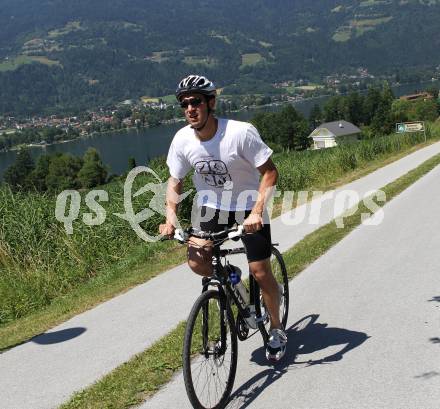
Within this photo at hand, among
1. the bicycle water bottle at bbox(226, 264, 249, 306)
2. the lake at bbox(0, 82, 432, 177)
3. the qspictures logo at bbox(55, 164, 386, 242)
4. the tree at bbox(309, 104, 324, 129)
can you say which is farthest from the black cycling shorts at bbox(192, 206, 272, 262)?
the tree at bbox(309, 104, 324, 129)

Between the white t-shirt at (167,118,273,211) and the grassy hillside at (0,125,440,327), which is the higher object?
the white t-shirt at (167,118,273,211)

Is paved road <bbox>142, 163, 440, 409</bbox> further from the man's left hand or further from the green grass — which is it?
the man's left hand

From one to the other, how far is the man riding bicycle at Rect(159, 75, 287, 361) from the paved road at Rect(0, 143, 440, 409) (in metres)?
1.42

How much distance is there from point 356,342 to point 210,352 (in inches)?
54.8

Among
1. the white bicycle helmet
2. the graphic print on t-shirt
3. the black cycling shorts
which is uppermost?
the white bicycle helmet

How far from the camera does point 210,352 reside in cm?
393

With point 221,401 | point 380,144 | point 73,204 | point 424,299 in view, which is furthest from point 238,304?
point 380,144

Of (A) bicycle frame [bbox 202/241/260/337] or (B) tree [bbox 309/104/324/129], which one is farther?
(B) tree [bbox 309/104/324/129]

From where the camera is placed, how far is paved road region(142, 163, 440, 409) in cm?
379

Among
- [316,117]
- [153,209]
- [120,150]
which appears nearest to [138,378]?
[153,209]

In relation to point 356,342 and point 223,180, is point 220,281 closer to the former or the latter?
point 223,180

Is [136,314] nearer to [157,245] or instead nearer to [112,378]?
[112,378]

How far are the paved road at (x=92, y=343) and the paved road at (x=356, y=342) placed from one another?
0.96 meters

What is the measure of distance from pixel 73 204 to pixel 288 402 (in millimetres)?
7654
